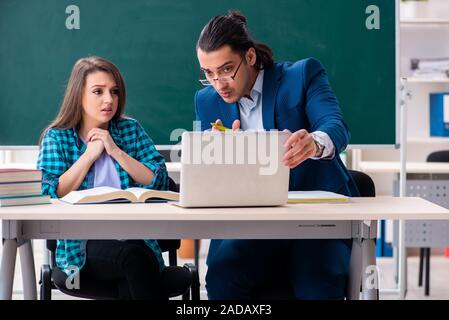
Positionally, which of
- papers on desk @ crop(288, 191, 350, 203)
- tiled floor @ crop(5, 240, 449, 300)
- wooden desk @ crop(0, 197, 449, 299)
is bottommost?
tiled floor @ crop(5, 240, 449, 300)

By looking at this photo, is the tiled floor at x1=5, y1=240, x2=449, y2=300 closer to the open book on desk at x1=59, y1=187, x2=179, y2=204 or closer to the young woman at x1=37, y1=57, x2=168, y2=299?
the young woman at x1=37, y1=57, x2=168, y2=299

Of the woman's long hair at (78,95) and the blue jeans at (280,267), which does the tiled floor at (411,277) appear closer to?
the woman's long hair at (78,95)

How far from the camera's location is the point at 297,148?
6.13 feet

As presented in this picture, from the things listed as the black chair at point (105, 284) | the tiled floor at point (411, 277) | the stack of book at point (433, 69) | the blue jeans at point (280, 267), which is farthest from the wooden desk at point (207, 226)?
→ the stack of book at point (433, 69)

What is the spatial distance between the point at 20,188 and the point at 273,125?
85cm

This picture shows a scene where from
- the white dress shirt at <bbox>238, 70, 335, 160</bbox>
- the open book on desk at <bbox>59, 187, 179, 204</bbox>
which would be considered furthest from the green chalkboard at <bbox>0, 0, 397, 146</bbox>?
the open book on desk at <bbox>59, 187, 179, 204</bbox>

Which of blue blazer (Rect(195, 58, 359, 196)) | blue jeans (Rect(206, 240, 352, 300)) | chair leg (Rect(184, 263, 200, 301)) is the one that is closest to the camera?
blue jeans (Rect(206, 240, 352, 300))

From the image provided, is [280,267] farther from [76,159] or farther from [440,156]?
[440,156]

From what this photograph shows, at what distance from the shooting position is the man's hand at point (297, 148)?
1840 millimetres

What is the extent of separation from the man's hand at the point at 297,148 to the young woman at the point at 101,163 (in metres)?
0.62

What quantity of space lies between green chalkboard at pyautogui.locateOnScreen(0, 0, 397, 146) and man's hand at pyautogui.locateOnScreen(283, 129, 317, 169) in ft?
5.46

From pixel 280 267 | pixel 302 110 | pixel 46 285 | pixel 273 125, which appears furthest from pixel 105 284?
pixel 302 110

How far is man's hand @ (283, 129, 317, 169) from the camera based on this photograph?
1.84 meters

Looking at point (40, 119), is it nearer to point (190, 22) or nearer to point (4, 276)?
point (190, 22)
